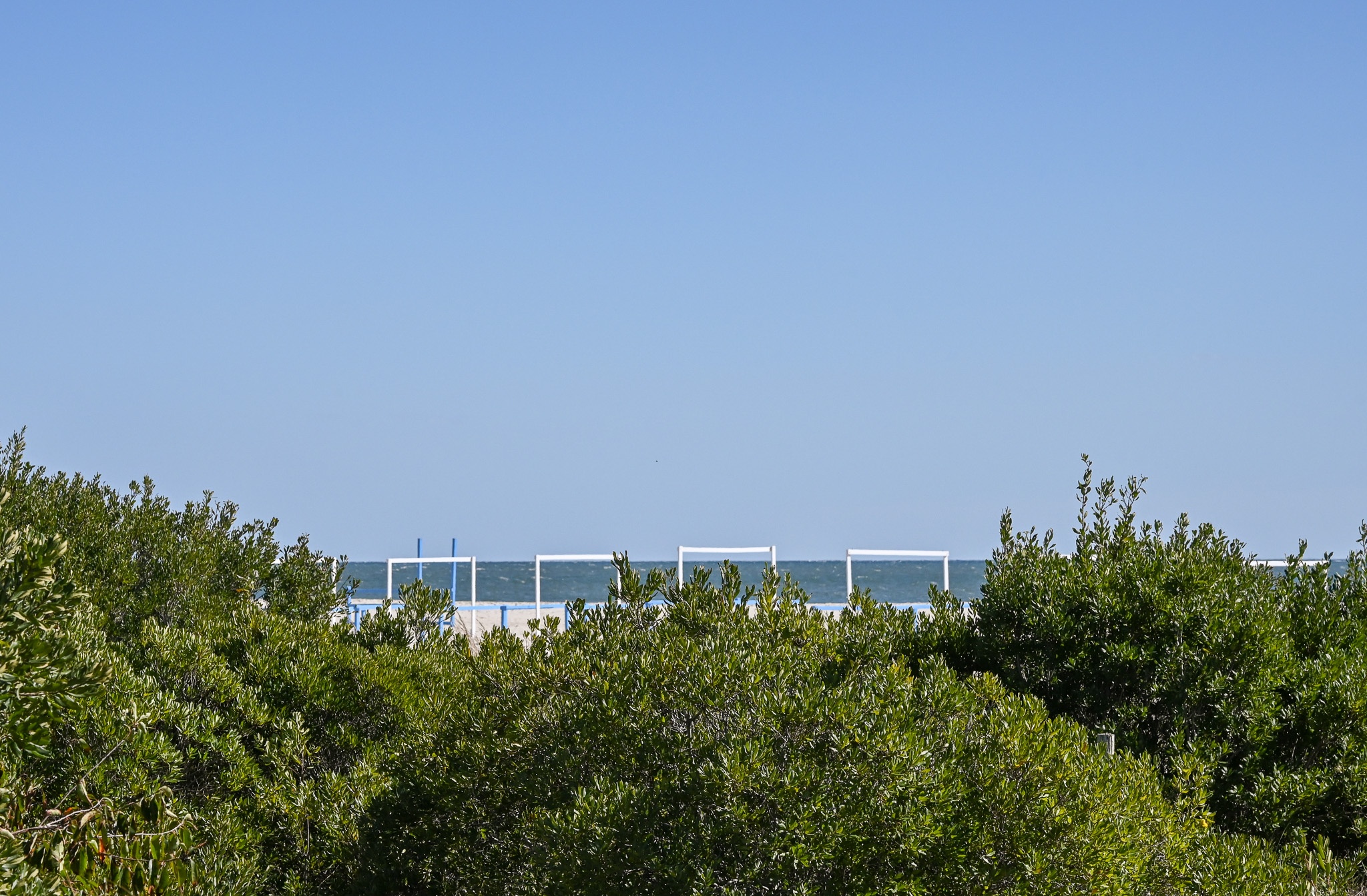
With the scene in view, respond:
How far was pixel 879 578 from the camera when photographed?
69750mm

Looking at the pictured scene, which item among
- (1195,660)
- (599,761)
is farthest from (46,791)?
(1195,660)

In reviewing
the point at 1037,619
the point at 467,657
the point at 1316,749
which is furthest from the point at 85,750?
the point at 1316,749

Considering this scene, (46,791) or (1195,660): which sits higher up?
(1195,660)

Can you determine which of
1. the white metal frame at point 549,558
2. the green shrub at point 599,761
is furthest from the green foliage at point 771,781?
the white metal frame at point 549,558

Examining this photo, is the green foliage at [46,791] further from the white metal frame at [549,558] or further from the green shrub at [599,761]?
the white metal frame at [549,558]

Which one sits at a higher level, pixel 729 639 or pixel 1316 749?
pixel 729 639

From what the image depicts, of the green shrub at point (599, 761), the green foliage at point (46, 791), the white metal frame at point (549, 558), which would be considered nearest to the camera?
the green foliage at point (46, 791)

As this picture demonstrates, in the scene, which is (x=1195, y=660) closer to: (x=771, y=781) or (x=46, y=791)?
(x=771, y=781)

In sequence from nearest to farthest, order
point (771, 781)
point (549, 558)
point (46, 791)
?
point (771, 781) < point (46, 791) < point (549, 558)

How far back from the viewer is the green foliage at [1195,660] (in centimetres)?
572

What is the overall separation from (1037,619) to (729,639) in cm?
208

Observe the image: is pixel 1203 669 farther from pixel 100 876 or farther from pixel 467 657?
pixel 100 876

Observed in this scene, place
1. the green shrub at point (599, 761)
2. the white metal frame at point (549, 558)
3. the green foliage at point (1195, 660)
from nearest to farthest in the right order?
the green shrub at point (599, 761)
the green foliage at point (1195, 660)
the white metal frame at point (549, 558)

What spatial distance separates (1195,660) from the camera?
5918mm
